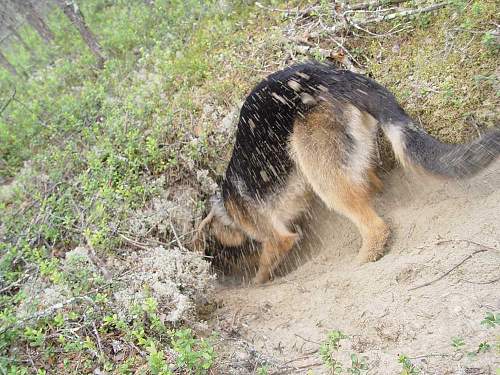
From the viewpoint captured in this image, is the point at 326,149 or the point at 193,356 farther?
the point at 326,149

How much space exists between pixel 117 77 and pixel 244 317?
519cm

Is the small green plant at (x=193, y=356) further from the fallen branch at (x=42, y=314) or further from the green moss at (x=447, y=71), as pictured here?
the green moss at (x=447, y=71)

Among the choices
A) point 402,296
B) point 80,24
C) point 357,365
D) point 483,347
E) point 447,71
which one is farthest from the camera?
point 80,24

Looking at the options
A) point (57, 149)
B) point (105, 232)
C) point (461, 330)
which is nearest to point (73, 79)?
point (57, 149)

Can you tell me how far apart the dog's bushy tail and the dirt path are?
174mm

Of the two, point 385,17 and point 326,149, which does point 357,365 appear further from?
point 385,17

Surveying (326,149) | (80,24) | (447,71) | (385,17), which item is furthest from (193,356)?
(80,24)

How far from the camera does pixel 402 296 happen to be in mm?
3115

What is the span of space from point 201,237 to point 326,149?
1.76 metres

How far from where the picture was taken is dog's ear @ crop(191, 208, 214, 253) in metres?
4.79

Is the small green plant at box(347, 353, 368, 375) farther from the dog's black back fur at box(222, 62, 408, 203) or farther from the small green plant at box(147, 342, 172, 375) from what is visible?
the dog's black back fur at box(222, 62, 408, 203)

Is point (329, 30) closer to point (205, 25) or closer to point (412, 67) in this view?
point (412, 67)

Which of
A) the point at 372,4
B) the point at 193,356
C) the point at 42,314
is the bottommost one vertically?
the point at 193,356

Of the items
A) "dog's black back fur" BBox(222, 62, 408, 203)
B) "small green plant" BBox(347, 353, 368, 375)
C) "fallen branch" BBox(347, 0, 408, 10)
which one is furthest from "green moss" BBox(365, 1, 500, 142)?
"small green plant" BBox(347, 353, 368, 375)
